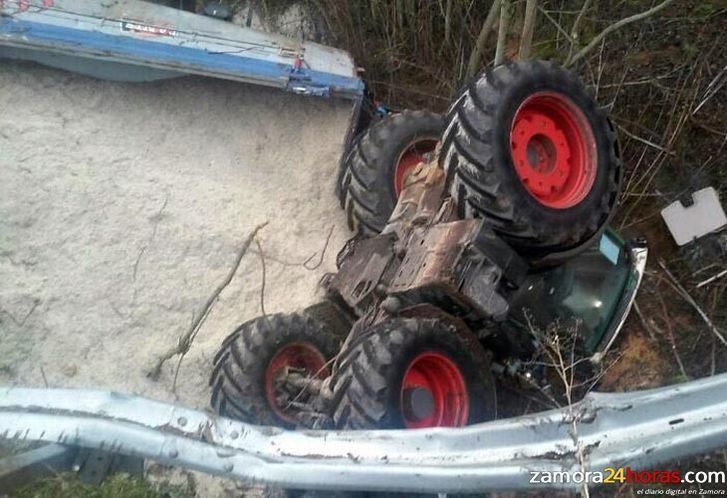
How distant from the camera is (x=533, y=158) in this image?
3752 millimetres

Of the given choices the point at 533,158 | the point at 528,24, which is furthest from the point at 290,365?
the point at 528,24

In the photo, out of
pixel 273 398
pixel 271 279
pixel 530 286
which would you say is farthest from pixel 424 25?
pixel 273 398

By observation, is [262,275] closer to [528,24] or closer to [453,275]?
[453,275]

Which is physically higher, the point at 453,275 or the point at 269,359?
the point at 453,275

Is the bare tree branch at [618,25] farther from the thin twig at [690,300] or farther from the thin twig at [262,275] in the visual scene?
the thin twig at [262,275]

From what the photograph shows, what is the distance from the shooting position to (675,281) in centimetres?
505

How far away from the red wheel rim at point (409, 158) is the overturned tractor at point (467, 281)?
0.81 meters

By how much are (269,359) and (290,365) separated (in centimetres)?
21

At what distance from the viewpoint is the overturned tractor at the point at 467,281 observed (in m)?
3.37

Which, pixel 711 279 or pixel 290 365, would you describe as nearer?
pixel 290 365

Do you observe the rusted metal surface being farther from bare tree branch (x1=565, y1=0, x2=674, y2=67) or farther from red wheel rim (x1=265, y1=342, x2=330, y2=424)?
bare tree branch (x1=565, y1=0, x2=674, y2=67)

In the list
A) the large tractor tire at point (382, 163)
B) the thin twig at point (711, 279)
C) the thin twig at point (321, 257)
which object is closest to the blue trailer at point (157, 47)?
the large tractor tire at point (382, 163)

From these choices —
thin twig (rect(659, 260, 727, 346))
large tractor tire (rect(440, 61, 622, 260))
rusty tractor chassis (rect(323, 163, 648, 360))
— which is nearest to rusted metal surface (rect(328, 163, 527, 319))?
rusty tractor chassis (rect(323, 163, 648, 360))

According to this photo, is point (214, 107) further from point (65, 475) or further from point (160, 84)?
point (65, 475)
